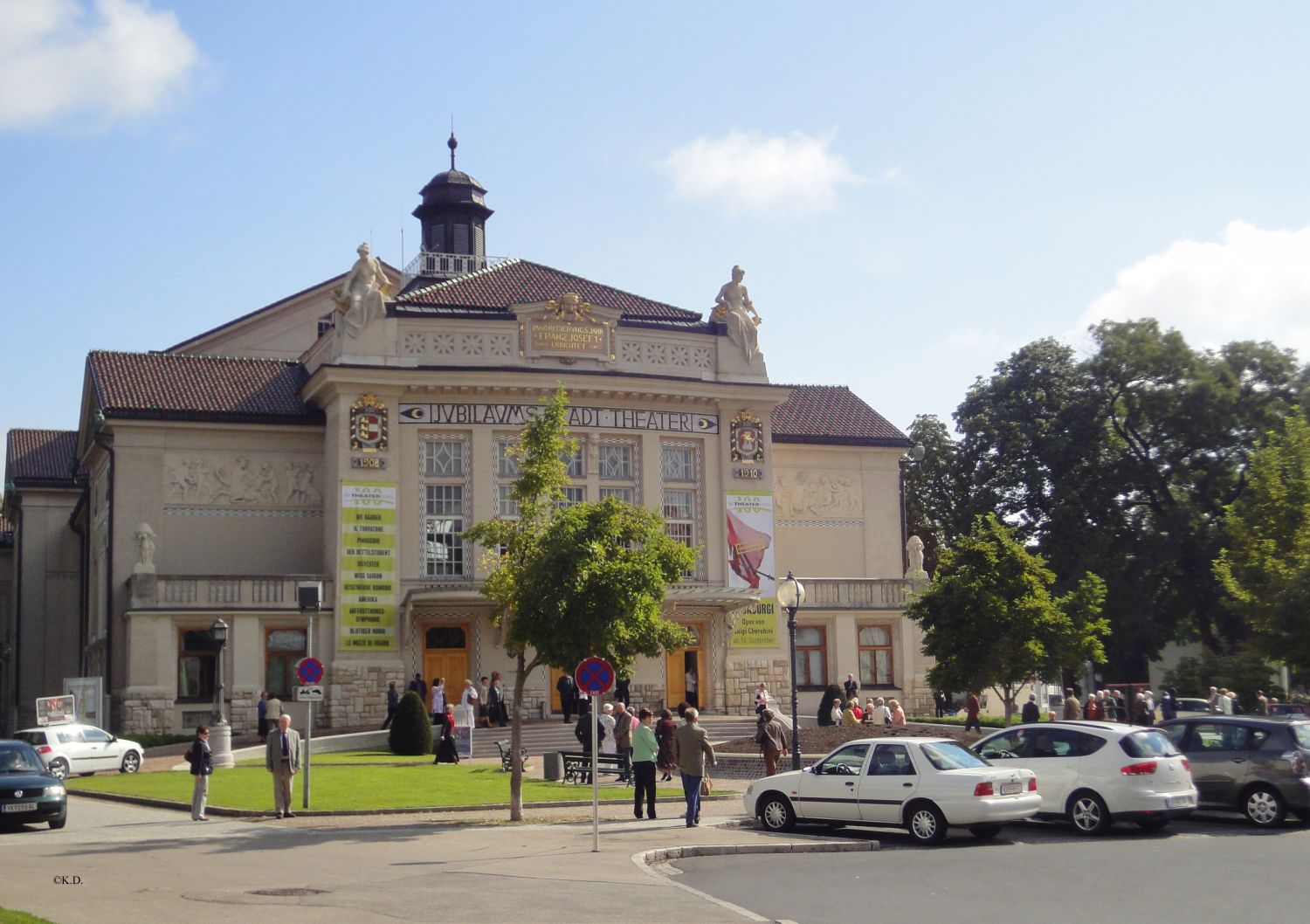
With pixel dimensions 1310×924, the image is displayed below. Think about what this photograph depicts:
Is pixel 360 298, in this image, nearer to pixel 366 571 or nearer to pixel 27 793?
pixel 366 571

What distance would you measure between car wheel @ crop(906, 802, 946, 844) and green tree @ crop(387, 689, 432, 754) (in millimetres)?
18574

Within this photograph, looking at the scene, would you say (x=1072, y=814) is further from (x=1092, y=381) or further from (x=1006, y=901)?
(x=1092, y=381)

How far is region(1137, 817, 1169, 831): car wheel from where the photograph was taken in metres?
20.6

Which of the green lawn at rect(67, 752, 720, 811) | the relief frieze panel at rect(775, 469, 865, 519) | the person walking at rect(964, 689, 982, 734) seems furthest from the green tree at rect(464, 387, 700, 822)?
the relief frieze panel at rect(775, 469, 865, 519)

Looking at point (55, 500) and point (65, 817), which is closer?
point (65, 817)

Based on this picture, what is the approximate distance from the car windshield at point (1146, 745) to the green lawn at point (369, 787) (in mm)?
9325

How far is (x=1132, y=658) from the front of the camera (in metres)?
63.4

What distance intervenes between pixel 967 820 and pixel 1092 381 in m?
42.6

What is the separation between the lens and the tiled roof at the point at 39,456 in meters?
59.5

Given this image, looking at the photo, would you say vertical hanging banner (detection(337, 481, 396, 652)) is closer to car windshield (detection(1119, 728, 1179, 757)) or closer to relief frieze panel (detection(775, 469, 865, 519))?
relief frieze panel (detection(775, 469, 865, 519))

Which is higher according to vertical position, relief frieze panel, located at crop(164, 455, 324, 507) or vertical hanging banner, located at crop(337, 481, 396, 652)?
relief frieze panel, located at crop(164, 455, 324, 507)

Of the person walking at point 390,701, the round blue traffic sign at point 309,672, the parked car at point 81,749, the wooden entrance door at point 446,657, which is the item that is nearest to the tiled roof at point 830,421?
the wooden entrance door at point 446,657

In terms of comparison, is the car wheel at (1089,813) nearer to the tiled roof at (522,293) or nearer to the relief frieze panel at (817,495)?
the tiled roof at (522,293)

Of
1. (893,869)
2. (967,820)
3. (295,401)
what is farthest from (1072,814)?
(295,401)
